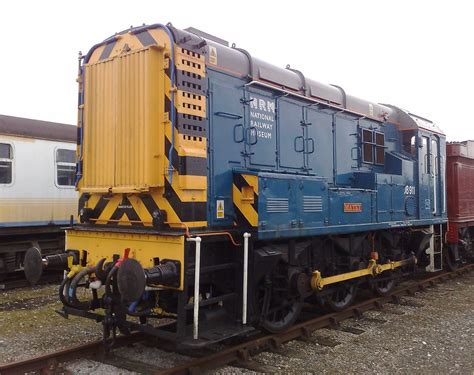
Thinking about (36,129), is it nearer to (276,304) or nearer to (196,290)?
(276,304)

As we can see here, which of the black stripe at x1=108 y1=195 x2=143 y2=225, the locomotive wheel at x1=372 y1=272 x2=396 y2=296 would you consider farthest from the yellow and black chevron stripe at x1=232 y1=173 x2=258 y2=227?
the locomotive wheel at x1=372 y1=272 x2=396 y2=296

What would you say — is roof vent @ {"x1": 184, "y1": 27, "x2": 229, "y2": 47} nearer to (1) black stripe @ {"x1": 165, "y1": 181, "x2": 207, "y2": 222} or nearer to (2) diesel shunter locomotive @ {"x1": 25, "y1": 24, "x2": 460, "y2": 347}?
(2) diesel shunter locomotive @ {"x1": 25, "y1": 24, "x2": 460, "y2": 347}

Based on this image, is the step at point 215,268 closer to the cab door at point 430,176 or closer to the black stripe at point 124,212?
the black stripe at point 124,212

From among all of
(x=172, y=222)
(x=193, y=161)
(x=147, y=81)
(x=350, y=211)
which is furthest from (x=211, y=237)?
(x=350, y=211)

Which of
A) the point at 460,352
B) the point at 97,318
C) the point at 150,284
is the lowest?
the point at 460,352

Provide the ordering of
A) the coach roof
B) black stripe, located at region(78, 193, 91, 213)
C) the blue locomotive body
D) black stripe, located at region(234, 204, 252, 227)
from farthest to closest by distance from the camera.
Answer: the coach roof
black stripe, located at region(78, 193, 91, 213)
the blue locomotive body
black stripe, located at region(234, 204, 252, 227)

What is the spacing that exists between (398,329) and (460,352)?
1160 millimetres

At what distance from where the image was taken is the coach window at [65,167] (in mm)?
11562

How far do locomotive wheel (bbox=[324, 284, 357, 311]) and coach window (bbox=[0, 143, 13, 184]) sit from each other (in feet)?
24.7

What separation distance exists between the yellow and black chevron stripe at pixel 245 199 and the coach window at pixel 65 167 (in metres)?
7.18

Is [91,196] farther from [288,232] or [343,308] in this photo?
[343,308]

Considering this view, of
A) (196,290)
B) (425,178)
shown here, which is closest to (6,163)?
(196,290)

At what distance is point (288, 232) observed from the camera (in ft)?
19.7

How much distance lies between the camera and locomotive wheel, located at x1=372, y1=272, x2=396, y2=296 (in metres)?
8.92
